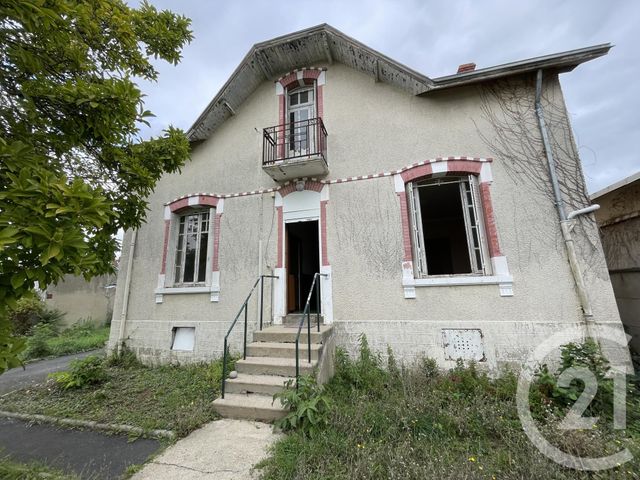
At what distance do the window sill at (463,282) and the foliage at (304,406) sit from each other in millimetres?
2377

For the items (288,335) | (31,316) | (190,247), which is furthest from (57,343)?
(288,335)

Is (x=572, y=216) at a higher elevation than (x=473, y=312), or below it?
higher

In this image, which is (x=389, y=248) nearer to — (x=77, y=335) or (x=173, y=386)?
(x=173, y=386)

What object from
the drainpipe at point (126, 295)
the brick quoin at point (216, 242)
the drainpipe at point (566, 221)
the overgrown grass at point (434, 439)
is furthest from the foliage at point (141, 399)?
the drainpipe at point (566, 221)

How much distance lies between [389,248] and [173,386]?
4513mm

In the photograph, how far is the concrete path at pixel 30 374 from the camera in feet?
18.9

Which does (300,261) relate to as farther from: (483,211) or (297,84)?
(297,84)

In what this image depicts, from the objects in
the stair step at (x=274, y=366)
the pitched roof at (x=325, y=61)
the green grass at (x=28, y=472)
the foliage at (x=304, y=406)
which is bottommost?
the green grass at (x=28, y=472)

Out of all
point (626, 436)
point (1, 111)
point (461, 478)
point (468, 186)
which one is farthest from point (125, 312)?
point (626, 436)

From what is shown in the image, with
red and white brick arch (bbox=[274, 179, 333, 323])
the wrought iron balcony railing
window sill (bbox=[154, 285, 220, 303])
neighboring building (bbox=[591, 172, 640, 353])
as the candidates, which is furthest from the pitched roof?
window sill (bbox=[154, 285, 220, 303])

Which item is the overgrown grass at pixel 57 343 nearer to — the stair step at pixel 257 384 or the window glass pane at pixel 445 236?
the stair step at pixel 257 384

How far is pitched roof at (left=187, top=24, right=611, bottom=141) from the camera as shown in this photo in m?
4.95

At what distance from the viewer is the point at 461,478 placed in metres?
2.35

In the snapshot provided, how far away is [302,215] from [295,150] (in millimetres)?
1593
